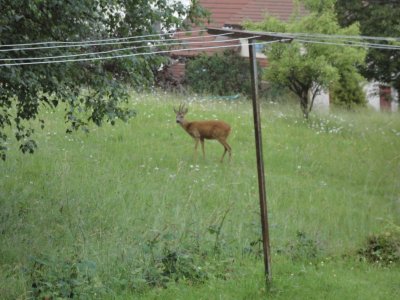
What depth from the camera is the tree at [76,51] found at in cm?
738

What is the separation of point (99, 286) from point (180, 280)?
0.92 metres

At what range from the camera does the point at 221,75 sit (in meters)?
25.1

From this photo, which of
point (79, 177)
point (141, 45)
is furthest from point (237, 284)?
point (79, 177)

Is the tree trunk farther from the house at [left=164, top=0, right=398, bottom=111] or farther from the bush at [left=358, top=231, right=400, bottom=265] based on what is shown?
the bush at [left=358, top=231, right=400, bottom=265]

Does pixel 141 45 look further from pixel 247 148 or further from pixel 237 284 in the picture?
pixel 247 148

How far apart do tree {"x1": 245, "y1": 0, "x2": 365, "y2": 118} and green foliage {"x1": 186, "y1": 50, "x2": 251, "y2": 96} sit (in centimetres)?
465

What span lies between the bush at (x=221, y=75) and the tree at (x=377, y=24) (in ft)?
12.4

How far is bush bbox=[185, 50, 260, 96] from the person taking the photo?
25.0 m

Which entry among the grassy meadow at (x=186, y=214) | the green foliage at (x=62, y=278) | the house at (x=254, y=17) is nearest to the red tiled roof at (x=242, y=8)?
the house at (x=254, y=17)

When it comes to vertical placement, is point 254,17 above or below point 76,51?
below

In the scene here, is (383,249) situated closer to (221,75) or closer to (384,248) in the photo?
(384,248)

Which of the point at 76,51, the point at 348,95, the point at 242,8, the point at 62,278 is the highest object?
the point at 76,51

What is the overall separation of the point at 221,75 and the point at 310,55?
5.96 m

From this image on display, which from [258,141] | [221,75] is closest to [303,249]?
[258,141]
